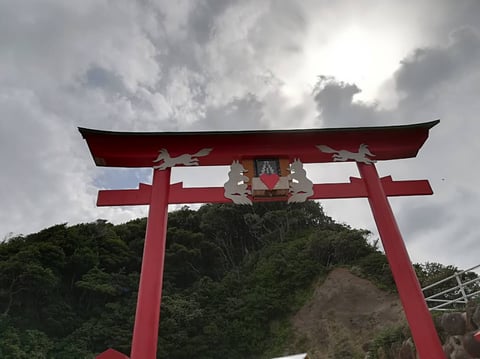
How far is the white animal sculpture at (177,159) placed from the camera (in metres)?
5.04

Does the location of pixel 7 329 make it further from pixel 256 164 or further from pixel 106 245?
pixel 256 164

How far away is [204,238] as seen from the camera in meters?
21.0

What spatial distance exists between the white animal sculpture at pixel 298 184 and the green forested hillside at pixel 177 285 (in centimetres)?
1115

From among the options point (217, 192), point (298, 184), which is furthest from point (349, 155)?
point (217, 192)

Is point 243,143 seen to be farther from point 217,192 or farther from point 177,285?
point 177,285

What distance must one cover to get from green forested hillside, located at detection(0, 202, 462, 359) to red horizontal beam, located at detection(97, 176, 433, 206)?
34.7 feet

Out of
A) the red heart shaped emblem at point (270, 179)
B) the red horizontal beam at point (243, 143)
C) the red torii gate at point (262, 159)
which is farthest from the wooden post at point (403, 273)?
the red heart shaped emblem at point (270, 179)

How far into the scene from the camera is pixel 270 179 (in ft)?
15.7

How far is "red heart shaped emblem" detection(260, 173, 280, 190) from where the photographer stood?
4728 mm

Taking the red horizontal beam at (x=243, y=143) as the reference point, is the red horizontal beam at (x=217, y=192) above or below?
below

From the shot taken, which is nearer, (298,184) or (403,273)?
(403,273)

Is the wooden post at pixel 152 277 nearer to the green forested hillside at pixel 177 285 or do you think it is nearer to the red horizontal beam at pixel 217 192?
the red horizontal beam at pixel 217 192

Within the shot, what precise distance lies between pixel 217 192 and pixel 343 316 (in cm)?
1165

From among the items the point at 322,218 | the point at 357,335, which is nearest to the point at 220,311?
the point at 357,335
